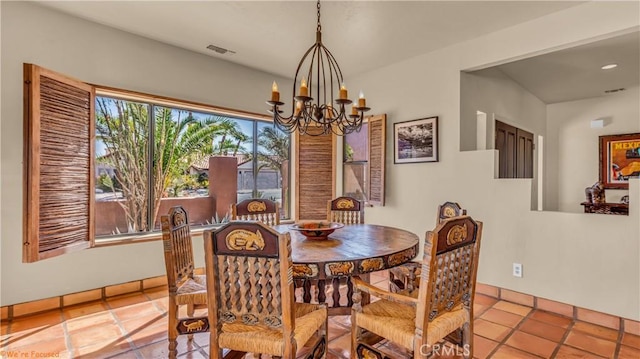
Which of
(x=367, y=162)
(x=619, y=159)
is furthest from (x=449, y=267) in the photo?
(x=619, y=159)

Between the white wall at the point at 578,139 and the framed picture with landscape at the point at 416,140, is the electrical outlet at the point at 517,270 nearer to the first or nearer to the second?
the framed picture with landscape at the point at 416,140

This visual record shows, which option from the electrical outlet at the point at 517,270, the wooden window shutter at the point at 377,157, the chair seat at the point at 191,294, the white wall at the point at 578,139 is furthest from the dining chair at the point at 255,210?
the white wall at the point at 578,139

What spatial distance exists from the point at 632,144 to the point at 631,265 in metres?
3.30

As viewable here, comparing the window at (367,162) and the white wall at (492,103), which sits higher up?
the white wall at (492,103)

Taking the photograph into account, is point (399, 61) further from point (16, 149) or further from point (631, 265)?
point (16, 149)

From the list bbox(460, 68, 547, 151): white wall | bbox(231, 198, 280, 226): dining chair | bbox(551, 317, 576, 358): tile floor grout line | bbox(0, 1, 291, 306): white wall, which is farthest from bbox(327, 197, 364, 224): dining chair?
bbox(551, 317, 576, 358): tile floor grout line

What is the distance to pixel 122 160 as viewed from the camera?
3.38m

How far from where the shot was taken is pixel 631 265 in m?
2.48

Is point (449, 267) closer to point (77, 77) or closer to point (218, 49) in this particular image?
point (218, 49)

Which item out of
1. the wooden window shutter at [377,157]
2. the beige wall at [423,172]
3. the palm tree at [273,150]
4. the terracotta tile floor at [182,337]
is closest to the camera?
the terracotta tile floor at [182,337]

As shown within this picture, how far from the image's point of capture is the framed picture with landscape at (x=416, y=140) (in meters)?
3.55

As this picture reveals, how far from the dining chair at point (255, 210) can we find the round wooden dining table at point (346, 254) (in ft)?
2.11

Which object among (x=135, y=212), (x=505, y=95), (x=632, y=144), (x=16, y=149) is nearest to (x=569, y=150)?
(x=632, y=144)

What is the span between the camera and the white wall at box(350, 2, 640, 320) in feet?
8.29
